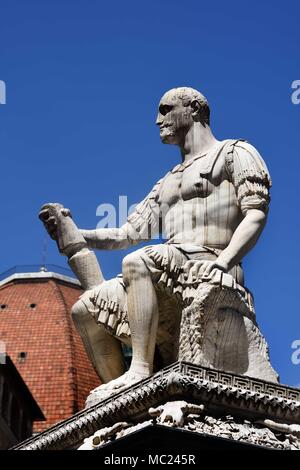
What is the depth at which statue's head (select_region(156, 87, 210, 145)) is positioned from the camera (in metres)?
17.2

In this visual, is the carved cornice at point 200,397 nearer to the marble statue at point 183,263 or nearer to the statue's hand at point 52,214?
the marble statue at point 183,263

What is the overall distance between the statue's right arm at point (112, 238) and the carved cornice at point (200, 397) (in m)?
2.89

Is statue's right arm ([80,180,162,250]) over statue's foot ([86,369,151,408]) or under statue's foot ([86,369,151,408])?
over

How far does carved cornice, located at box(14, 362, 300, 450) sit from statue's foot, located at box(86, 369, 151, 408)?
1.12ft

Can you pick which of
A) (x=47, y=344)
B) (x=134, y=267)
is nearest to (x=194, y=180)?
(x=134, y=267)

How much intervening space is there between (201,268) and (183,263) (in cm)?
28

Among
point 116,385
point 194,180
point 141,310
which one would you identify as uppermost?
point 194,180

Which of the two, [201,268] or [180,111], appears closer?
[201,268]

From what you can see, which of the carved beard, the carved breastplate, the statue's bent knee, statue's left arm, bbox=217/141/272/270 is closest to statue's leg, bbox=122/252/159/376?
the statue's bent knee

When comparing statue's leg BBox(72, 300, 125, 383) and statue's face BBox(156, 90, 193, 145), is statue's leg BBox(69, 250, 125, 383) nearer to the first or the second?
statue's leg BBox(72, 300, 125, 383)

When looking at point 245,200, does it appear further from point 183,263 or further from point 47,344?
point 47,344

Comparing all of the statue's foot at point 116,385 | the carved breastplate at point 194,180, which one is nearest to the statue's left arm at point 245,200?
the carved breastplate at point 194,180

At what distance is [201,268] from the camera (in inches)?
623

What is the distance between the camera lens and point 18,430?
49500 mm
